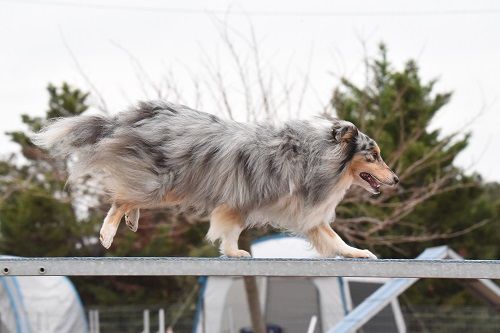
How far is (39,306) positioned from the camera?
1386 cm

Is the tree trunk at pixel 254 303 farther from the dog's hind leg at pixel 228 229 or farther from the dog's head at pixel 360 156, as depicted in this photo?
the dog's hind leg at pixel 228 229

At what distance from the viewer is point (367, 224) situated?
15.1 metres

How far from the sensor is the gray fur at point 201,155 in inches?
210

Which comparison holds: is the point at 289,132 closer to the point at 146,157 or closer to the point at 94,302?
the point at 146,157

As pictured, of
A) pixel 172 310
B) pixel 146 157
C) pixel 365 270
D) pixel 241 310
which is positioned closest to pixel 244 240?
pixel 241 310

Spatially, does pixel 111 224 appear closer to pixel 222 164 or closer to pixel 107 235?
pixel 107 235

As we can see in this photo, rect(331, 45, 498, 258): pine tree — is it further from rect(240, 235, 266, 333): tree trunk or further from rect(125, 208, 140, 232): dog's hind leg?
rect(125, 208, 140, 232): dog's hind leg

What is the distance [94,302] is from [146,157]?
1568 centimetres

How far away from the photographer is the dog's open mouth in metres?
5.61

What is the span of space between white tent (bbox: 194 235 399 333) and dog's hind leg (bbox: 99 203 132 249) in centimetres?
649

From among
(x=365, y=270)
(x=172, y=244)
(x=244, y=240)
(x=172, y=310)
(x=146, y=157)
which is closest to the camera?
(x=365, y=270)

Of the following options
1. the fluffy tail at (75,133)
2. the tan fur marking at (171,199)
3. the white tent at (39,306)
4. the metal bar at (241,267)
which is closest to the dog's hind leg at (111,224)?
the tan fur marking at (171,199)


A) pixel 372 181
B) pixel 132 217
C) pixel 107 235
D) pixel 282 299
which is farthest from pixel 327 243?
pixel 282 299

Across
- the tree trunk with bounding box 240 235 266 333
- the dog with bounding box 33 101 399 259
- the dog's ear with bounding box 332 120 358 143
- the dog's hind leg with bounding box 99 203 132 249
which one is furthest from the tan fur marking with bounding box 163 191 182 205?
the tree trunk with bounding box 240 235 266 333
